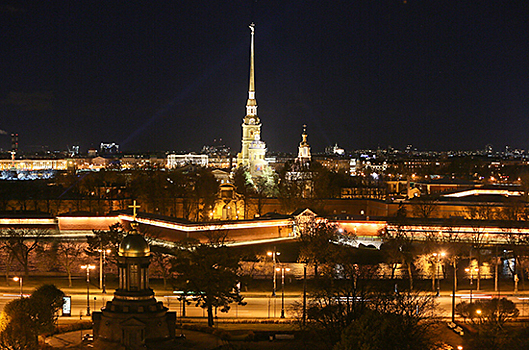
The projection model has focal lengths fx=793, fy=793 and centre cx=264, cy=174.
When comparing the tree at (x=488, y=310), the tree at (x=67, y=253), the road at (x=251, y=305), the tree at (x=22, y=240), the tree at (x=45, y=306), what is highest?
the tree at (x=22, y=240)

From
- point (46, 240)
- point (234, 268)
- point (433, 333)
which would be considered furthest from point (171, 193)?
point (433, 333)

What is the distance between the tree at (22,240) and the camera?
49.4 m

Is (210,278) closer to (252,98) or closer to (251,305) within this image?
(251,305)

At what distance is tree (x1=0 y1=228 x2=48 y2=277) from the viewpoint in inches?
1945

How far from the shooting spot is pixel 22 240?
177ft

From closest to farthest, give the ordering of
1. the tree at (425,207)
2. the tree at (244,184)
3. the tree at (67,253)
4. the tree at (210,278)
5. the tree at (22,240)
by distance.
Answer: the tree at (210,278) < the tree at (67,253) < the tree at (22,240) < the tree at (425,207) < the tree at (244,184)

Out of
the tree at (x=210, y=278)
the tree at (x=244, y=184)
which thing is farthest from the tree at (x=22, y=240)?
the tree at (x=244, y=184)

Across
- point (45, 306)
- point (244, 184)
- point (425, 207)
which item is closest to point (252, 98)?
point (244, 184)

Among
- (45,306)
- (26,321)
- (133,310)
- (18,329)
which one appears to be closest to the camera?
(18,329)

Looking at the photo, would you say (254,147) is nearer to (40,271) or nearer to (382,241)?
(382,241)

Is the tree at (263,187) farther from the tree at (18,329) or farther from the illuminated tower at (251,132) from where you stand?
the tree at (18,329)

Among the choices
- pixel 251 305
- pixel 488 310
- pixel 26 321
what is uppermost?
pixel 26 321

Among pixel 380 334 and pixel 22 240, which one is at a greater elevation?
pixel 22 240

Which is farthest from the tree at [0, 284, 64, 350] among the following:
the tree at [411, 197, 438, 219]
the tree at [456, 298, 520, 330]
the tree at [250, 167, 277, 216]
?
the tree at [411, 197, 438, 219]
